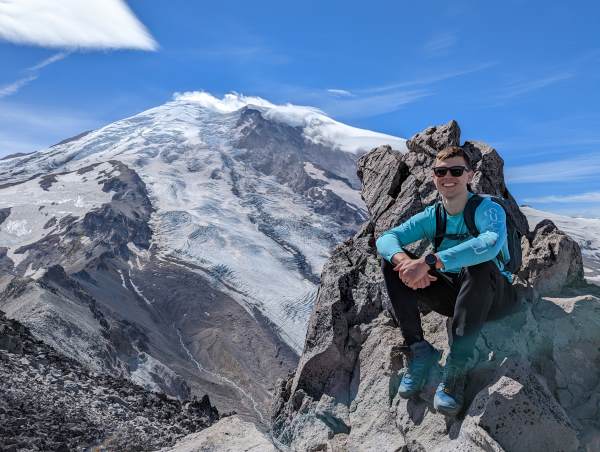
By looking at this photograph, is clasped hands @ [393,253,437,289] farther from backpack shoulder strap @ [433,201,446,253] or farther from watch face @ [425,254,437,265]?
backpack shoulder strap @ [433,201,446,253]

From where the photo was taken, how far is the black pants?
5.77m

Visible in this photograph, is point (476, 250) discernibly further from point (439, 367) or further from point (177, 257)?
point (177, 257)

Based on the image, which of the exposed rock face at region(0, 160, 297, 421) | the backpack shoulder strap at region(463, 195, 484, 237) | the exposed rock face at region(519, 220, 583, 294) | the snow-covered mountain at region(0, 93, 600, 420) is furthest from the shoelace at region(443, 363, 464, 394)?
the snow-covered mountain at region(0, 93, 600, 420)

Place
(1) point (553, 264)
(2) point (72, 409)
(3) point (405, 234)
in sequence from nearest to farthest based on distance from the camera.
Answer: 1. (3) point (405, 234)
2. (1) point (553, 264)
3. (2) point (72, 409)

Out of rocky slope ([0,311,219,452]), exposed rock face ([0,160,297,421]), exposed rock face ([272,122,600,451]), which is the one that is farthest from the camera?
exposed rock face ([0,160,297,421])

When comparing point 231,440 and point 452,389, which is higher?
point 452,389

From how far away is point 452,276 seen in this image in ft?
20.5

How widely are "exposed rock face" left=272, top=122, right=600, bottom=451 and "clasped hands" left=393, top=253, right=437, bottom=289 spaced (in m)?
1.04

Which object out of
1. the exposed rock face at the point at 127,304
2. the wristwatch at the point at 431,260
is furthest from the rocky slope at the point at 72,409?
the exposed rock face at the point at 127,304

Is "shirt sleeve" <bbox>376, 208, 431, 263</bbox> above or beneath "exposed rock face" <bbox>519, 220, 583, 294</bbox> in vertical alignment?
beneath

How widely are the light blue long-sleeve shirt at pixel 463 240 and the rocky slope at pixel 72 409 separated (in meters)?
7.92

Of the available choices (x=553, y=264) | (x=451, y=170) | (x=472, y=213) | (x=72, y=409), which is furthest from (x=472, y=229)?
(x=72, y=409)

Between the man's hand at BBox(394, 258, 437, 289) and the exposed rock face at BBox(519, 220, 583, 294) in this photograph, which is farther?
the exposed rock face at BBox(519, 220, 583, 294)

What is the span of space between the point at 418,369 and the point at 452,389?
0.62 meters
